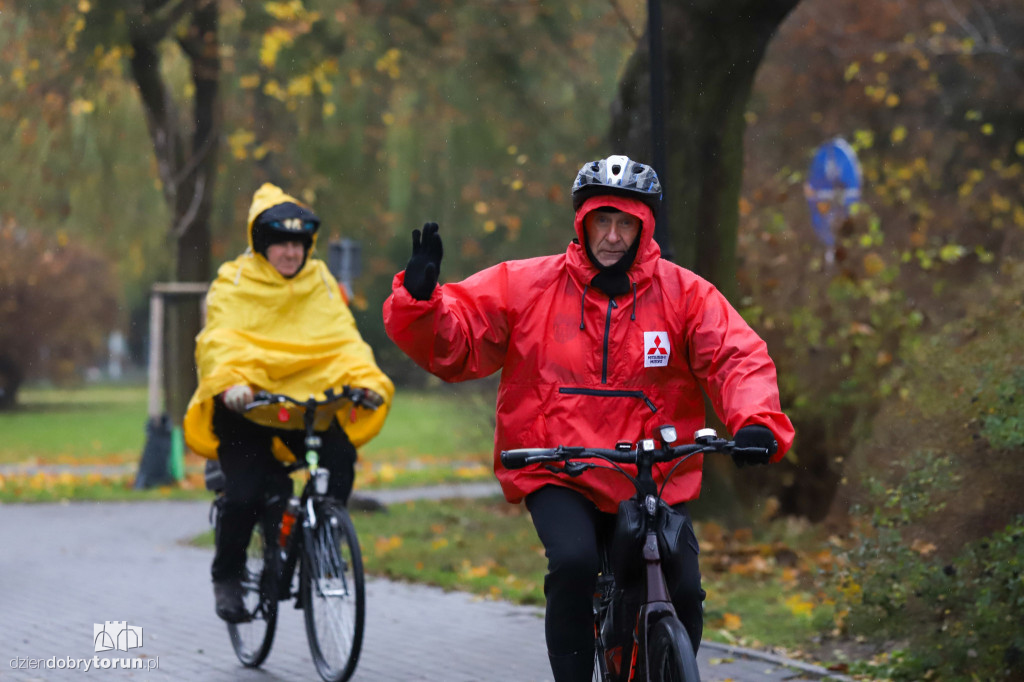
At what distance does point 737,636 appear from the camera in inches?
292

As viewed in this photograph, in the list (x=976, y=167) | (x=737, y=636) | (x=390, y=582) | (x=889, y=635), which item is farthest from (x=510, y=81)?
(x=889, y=635)

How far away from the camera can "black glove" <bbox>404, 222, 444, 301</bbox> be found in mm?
4383

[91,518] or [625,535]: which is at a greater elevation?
[625,535]

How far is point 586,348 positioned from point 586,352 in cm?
1

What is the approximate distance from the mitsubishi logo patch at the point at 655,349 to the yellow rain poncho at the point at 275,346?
7.68 feet

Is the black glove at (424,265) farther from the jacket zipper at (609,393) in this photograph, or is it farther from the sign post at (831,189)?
the sign post at (831,189)

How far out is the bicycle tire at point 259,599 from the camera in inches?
265

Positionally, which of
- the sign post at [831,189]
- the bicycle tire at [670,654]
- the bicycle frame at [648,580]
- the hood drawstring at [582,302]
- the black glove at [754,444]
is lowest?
the bicycle tire at [670,654]

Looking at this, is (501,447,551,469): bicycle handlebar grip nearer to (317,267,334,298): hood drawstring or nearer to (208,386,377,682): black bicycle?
(208,386,377,682): black bicycle

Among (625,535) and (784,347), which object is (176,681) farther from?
(784,347)

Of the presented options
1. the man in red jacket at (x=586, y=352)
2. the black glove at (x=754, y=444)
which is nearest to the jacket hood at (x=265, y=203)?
the man in red jacket at (x=586, y=352)

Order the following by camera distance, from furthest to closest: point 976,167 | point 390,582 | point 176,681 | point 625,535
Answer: point 976,167, point 390,582, point 176,681, point 625,535

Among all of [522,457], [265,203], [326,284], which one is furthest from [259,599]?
[522,457]

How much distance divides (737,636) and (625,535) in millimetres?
3456
